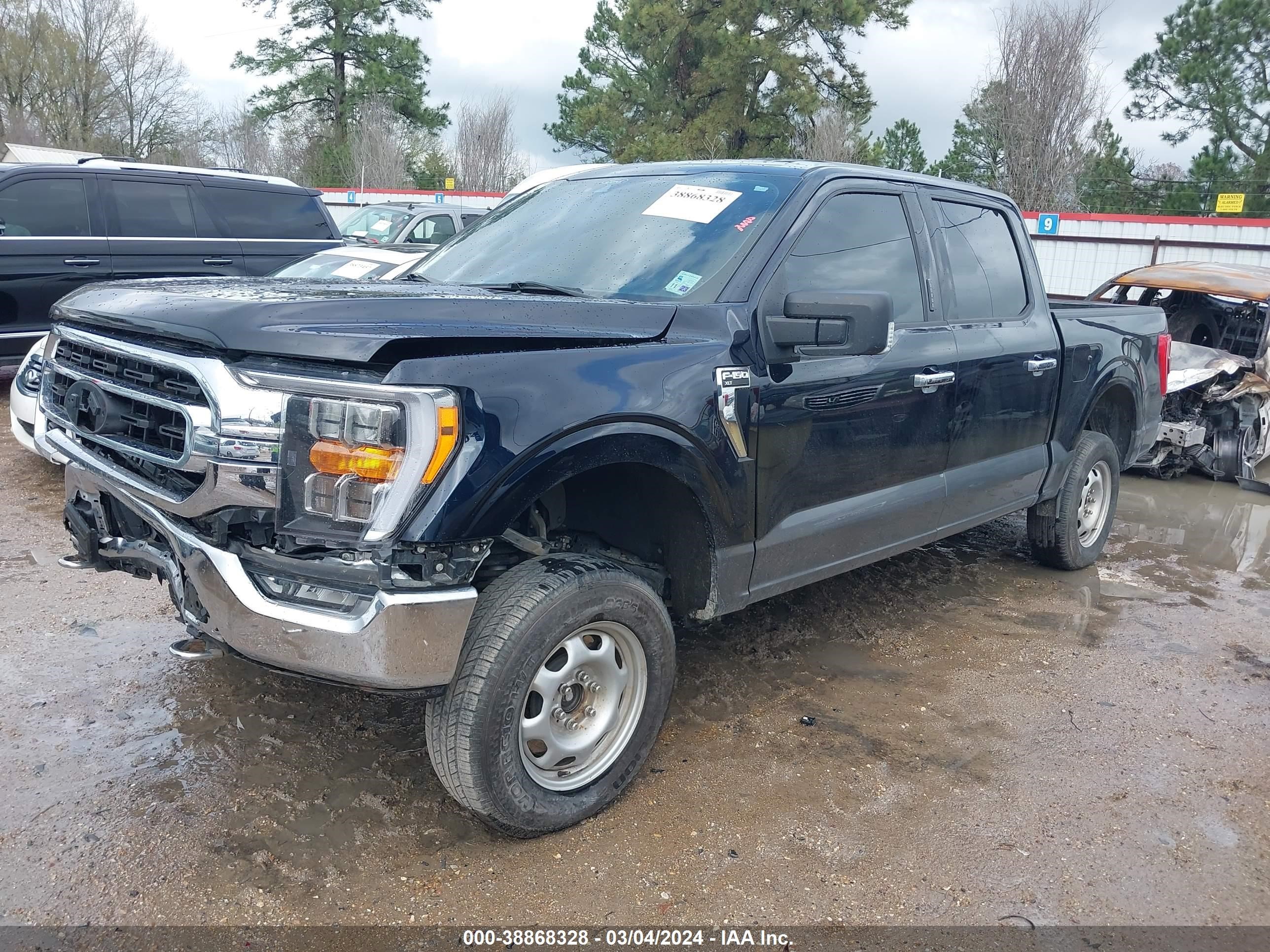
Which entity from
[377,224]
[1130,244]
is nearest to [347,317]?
[377,224]

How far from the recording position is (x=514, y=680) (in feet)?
8.57

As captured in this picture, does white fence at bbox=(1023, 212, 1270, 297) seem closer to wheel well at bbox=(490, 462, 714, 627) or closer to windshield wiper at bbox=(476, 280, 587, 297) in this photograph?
windshield wiper at bbox=(476, 280, 587, 297)

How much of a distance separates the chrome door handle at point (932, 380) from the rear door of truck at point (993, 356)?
11cm

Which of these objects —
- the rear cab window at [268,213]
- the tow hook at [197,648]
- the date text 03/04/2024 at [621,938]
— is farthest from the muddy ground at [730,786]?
the rear cab window at [268,213]

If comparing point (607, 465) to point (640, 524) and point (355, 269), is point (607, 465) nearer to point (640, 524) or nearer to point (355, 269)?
point (640, 524)

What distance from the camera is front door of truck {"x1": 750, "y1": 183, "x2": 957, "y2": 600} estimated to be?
334 cm

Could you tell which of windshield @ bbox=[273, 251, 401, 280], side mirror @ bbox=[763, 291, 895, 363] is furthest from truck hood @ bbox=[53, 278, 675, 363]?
windshield @ bbox=[273, 251, 401, 280]

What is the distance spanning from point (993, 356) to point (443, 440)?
2830mm

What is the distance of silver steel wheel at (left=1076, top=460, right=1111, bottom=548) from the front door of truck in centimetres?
175

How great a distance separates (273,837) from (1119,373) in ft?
15.4

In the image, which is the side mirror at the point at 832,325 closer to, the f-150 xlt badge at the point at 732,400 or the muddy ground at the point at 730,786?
the f-150 xlt badge at the point at 732,400

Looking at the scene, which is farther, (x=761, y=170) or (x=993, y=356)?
(x=993, y=356)

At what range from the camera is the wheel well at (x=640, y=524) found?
3.04 meters

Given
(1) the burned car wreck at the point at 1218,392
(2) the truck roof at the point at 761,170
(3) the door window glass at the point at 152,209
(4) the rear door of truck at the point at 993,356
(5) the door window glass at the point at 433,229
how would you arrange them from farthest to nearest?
(5) the door window glass at the point at 433,229 < (3) the door window glass at the point at 152,209 < (1) the burned car wreck at the point at 1218,392 < (4) the rear door of truck at the point at 993,356 < (2) the truck roof at the point at 761,170
